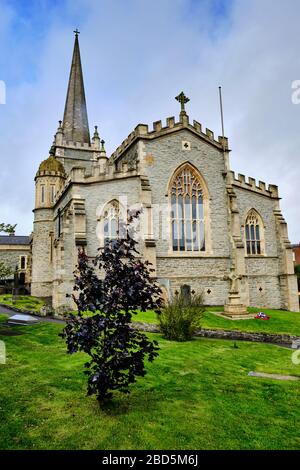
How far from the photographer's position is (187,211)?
73.3 ft

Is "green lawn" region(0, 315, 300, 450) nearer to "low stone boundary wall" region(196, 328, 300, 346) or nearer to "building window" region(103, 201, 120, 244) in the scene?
"low stone boundary wall" region(196, 328, 300, 346)

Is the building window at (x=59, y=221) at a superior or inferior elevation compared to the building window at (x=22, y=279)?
superior

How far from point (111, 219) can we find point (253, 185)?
38.8ft

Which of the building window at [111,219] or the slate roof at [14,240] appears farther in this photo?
the slate roof at [14,240]

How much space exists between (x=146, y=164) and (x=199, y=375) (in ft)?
50.4

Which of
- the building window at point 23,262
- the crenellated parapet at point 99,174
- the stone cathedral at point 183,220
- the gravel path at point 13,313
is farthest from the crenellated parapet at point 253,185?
the building window at point 23,262

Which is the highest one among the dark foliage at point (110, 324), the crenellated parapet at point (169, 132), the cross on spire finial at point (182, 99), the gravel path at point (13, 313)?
the cross on spire finial at point (182, 99)

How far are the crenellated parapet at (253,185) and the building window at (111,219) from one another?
892 cm

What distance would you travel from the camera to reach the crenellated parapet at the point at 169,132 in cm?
2141

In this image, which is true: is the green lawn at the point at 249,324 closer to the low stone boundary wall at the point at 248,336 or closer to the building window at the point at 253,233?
the low stone boundary wall at the point at 248,336

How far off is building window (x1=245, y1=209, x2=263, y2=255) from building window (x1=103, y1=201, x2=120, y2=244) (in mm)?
10258
